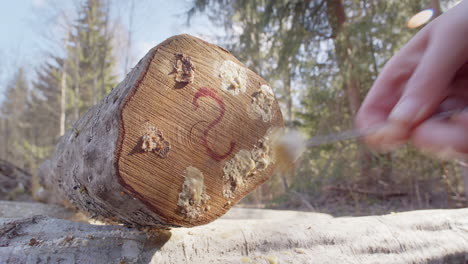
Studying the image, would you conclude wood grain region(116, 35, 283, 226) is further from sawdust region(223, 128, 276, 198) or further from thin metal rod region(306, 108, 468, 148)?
thin metal rod region(306, 108, 468, 148)

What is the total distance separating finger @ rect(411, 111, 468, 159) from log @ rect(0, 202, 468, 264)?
959 millimetres

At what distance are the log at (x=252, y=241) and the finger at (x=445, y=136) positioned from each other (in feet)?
3.15

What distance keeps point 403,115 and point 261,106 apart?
0.71 meters

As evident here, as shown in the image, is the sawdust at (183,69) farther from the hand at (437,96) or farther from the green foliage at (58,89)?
the green foliage at (58,89)

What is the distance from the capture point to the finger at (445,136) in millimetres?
664

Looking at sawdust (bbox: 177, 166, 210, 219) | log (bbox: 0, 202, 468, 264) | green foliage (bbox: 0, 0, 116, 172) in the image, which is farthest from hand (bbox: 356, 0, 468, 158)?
green foliage (bbox: 0, 0, 116, 172)

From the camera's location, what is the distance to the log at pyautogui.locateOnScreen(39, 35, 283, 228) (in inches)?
41.3

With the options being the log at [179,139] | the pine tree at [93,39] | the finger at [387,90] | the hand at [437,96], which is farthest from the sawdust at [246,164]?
the pine tree at [93,39]

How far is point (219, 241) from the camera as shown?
4.90 ft

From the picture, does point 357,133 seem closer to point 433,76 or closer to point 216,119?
point 433,76

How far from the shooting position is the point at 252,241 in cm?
152

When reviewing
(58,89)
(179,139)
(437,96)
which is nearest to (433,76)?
(437,96)

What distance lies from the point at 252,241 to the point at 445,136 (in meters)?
1.10

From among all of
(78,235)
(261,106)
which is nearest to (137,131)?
(261,106)
